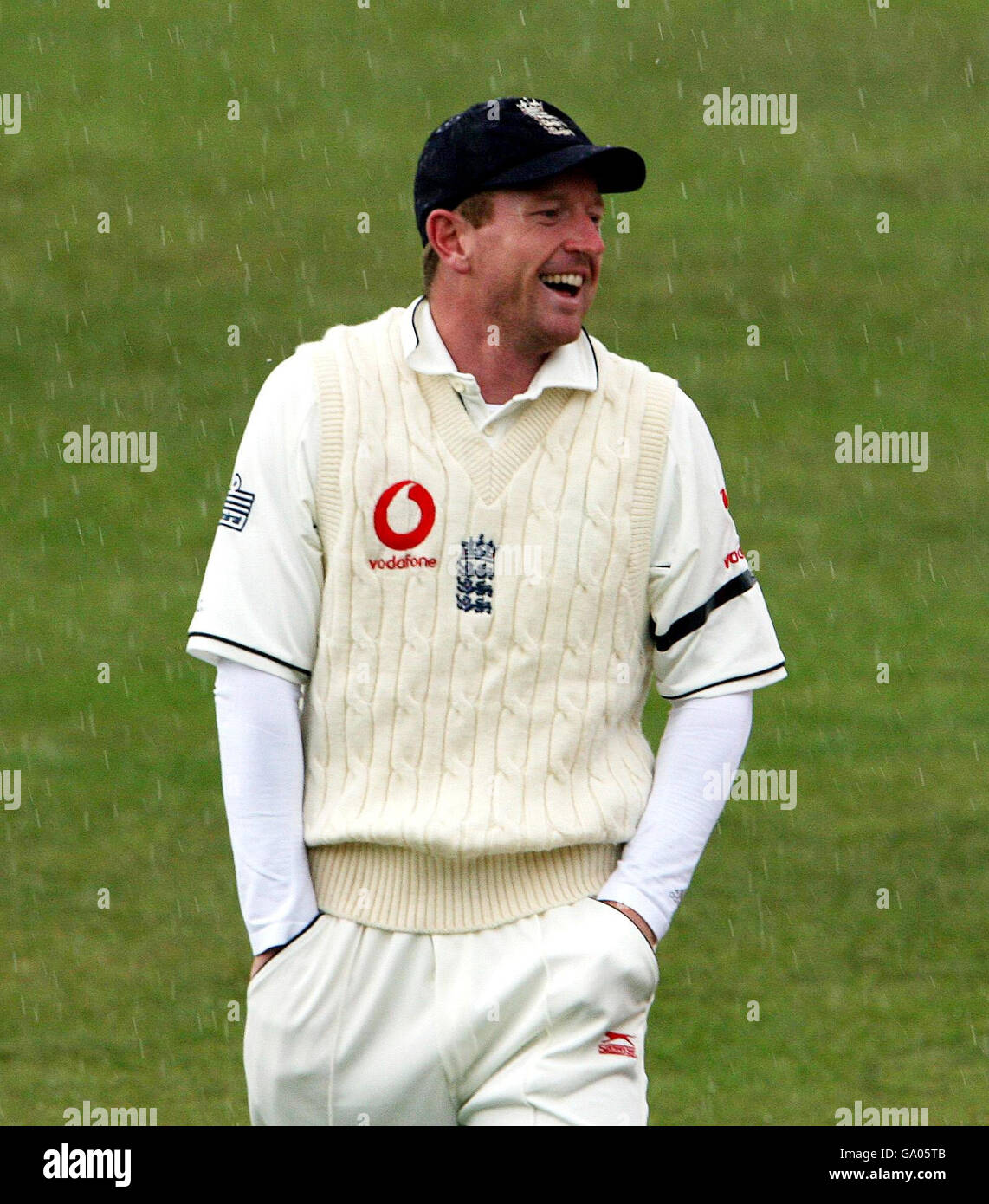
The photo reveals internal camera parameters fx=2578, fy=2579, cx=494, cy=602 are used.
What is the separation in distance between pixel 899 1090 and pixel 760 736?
3838mm

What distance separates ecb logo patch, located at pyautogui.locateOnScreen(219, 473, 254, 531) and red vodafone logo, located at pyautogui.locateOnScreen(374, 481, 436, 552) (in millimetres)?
237

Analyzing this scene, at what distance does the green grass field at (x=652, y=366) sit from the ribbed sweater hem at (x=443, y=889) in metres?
3.74

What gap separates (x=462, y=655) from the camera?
468cm

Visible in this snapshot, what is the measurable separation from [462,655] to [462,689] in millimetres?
61

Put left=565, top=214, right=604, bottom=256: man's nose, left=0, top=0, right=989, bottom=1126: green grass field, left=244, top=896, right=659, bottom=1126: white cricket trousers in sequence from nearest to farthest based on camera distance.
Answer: left=244, top=896, right=659, bottom=1126: white cricket trousers
left=565, top=214, right=604, bottom=256: man's nose
left=0, top=0, right=989, bottom=1126: green grass field

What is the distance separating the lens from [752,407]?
16906 millimetres

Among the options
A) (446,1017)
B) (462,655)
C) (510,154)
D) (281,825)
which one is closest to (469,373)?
(510,154)

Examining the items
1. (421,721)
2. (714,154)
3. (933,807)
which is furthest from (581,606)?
(714,154)

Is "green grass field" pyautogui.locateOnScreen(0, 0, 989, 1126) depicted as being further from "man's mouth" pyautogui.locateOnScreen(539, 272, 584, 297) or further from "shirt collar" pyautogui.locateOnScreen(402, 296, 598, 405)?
"man's mouth" pyautogui.locateOnScreen(539, 272, 584, 297)

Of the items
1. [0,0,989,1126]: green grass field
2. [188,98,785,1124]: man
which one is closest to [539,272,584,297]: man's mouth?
[188,98,785,1124]: man

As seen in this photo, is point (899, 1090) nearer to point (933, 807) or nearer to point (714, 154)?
point (933, 807)

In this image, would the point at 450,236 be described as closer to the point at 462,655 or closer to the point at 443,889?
the point at 462,655

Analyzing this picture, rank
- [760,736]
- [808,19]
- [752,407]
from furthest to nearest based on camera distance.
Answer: [808,19]
[752,407]
[760,736]

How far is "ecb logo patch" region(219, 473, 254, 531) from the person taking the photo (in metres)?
4.71
